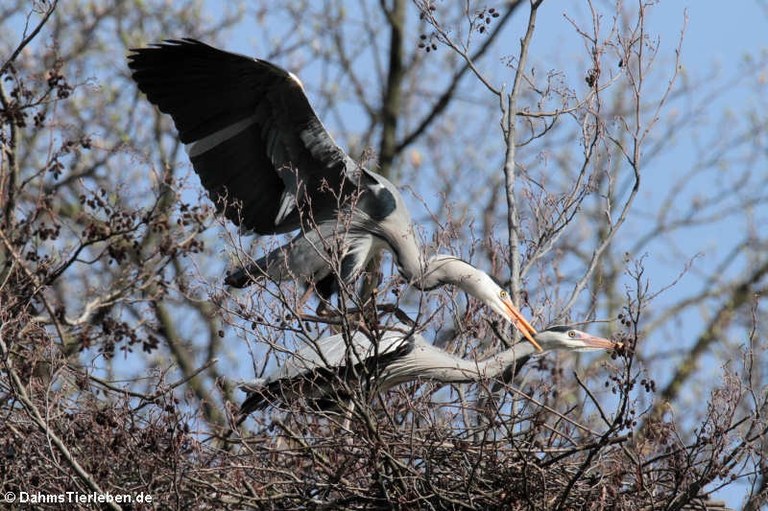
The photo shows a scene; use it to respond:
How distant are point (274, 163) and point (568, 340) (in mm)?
1759

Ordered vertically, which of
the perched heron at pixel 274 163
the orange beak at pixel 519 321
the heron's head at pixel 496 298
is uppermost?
the perched heron at pixel 274 163

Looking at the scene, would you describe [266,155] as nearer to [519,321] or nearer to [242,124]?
[242,124]

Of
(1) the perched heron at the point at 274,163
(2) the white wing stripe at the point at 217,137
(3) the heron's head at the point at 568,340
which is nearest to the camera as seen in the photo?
(3) the heron's head at the point at 568,340

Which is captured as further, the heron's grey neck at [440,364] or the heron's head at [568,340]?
the heron's head at [568,340]

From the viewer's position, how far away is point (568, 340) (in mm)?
6562

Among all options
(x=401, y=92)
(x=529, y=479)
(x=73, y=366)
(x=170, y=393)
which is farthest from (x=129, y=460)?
(x=401, y=92)

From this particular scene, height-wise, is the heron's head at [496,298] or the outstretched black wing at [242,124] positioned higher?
the outstretched black wing at [242,124]

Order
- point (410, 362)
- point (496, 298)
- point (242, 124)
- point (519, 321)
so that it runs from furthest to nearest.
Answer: point (242, 124), point (496, 298), point (519, 321), point (410, 362)

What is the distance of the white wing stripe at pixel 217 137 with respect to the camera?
23.8 ft

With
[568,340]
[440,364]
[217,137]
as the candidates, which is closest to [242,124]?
[217,137]

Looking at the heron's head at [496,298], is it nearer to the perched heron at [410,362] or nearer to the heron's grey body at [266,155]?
the perched heron at [410,362]

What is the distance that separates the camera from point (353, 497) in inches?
217

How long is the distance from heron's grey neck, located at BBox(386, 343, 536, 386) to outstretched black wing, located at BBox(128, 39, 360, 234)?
0.95 meters

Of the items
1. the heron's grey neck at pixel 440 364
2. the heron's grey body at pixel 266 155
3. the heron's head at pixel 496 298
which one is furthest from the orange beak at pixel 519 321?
the heron's grey body at pixel 266 155
